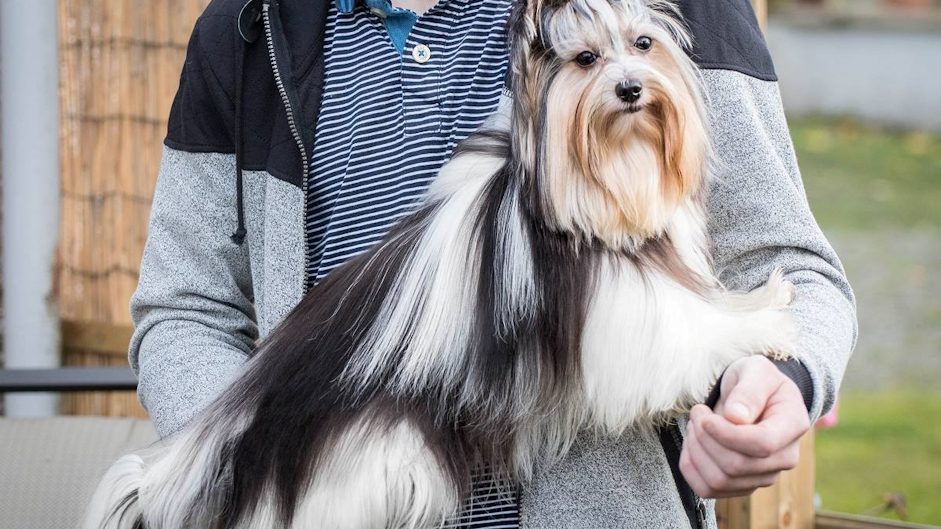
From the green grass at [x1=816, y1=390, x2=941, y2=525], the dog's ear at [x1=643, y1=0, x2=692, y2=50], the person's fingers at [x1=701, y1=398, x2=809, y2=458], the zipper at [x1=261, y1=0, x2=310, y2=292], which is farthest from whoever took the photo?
the green grass at [x1=816, y1=390, x2=941, y2=525]

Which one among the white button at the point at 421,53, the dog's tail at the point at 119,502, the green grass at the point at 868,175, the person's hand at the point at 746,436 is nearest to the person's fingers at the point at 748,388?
the person's hand at the point at 746,436

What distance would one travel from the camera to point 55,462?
3217 mm

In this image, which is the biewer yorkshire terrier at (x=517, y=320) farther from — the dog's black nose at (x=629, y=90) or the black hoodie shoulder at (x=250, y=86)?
the black hoodie shoulder at (x=250, y=86)

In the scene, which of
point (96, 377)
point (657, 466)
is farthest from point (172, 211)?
point (96, 377)

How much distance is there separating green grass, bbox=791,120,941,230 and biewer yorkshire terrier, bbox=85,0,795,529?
8.50m

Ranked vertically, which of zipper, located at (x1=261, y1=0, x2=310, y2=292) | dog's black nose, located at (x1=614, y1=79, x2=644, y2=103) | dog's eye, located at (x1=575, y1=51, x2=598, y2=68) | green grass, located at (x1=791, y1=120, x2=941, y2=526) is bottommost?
green grass, located at (x1=791, y1=120, x2=941, y2=526)

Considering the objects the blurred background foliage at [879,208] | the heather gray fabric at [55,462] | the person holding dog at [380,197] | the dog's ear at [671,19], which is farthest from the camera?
the blurred background foliage at [879,208]

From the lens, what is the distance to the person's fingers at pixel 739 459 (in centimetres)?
145

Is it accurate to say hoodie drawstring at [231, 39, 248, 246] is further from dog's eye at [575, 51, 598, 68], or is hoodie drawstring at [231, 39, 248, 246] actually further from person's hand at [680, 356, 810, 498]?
person's hand at [680, 356, 810, 498]

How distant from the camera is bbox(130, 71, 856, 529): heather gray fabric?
1.73 metres

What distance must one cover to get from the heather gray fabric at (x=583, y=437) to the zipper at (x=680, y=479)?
27 millimetres

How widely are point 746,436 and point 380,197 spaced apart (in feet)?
2.44

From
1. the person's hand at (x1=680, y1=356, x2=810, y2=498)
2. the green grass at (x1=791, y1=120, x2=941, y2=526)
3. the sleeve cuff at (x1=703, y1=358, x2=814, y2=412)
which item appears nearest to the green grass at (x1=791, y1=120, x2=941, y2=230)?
the green grass at (x1=791, y1=120, x2=941, y2=526)

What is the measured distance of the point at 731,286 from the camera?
192cm
